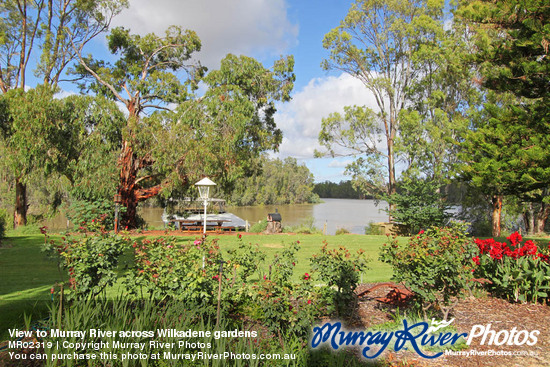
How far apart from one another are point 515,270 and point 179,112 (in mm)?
13382

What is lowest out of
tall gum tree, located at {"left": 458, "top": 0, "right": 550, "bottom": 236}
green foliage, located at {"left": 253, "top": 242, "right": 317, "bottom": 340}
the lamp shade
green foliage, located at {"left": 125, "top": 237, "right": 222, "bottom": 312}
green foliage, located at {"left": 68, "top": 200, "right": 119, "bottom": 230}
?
green foliage, located at {"left": 253, "top": 242, "right": 317, "bottom": 340}

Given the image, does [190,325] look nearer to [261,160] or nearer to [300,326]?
[300,326]

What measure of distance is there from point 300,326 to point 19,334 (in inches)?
109

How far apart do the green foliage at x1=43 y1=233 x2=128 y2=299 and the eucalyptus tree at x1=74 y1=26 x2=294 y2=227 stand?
10.1m

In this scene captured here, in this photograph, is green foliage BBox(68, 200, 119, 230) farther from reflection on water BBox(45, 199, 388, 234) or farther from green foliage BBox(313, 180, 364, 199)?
green foliage BBox(313, 180, 364, 199)

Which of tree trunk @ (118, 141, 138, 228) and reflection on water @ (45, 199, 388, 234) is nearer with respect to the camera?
tree trunk @ (118, 141, 138, 228)

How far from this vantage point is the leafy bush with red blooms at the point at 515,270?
4.63m

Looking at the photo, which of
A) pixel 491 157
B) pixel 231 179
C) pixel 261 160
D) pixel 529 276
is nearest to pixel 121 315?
pixel 529 276

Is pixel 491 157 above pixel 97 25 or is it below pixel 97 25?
below

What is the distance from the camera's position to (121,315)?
3438mm

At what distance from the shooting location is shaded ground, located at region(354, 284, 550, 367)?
126 inches

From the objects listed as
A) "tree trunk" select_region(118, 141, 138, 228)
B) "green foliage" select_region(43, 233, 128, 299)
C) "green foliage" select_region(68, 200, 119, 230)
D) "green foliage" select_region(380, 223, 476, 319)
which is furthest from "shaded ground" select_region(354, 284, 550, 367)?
"tree trunk" select_region(118, 141, 138, 228)

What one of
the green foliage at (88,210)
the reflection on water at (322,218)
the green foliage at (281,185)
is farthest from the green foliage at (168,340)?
the green foliage at (281,185)

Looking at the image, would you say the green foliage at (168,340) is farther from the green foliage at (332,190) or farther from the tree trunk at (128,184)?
the green foliage at (332,190)
